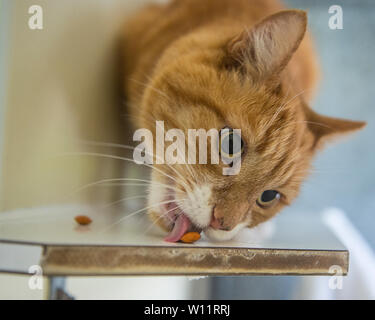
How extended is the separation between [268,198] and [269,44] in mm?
330

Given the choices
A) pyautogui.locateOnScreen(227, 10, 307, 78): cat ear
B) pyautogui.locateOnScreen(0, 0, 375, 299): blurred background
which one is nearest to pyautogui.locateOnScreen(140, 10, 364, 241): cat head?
pyautogui.locateOnScreen(227, 10, 307, 78): cat ear

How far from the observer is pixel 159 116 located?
99 cm

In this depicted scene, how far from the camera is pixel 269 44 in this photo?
90cm

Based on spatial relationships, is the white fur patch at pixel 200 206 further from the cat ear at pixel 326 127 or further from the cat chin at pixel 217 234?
the cat ear at pixel 326 127

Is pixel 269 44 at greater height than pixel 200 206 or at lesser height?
greater

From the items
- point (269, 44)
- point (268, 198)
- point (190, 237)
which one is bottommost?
point (190, 237)

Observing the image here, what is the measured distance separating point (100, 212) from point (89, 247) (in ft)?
1.23

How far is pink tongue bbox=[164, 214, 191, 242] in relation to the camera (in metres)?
0.85

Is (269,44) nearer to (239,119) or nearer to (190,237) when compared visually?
(239,119)

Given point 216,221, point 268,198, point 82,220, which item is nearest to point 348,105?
point 268,198

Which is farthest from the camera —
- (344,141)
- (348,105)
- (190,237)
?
(348,105)

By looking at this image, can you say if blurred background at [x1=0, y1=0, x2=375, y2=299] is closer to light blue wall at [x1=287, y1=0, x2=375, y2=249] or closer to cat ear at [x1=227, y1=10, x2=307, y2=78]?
light blue wall at [x1=287, y1=0, x2=375, y2=249]

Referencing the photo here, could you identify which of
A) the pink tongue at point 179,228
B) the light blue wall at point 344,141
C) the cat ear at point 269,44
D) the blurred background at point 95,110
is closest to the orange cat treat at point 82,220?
the blurred background at point 95,110
